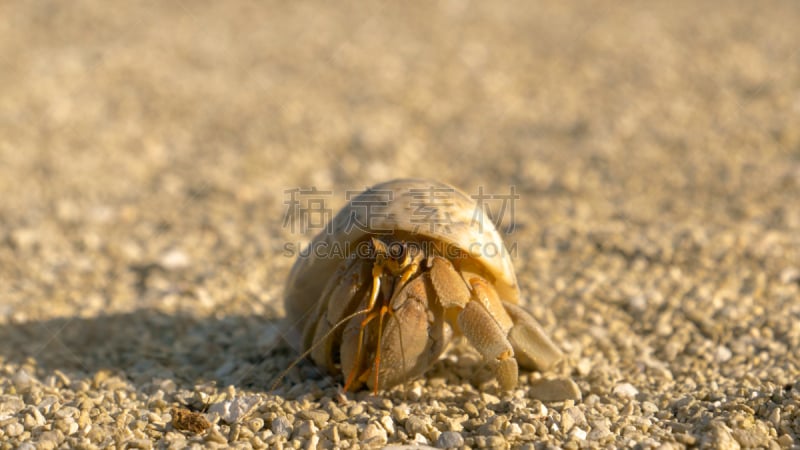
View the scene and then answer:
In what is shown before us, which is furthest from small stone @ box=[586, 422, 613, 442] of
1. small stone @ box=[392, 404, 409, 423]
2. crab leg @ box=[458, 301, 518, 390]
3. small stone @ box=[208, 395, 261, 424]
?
small stone @ box=[208, 395, 261, 424]

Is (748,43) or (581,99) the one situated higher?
(748,43)

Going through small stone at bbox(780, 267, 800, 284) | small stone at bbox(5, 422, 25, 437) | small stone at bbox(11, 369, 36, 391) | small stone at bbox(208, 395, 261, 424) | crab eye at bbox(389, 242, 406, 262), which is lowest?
small stone at bbox(5, 422, 25, 437)

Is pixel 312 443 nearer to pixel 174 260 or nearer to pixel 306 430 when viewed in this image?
pixel 306 430

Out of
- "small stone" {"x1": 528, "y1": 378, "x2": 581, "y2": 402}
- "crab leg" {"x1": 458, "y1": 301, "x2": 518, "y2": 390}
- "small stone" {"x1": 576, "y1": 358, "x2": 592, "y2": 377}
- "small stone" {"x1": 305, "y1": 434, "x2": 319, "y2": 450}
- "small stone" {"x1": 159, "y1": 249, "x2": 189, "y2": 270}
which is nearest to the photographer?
"small stone" {"x1": 305, "y1": 434, "x2": 319, "y2": 450}

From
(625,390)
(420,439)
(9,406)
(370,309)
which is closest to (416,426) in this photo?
(420,439)

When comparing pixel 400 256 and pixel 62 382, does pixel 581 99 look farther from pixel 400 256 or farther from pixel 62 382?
pixel 62 382

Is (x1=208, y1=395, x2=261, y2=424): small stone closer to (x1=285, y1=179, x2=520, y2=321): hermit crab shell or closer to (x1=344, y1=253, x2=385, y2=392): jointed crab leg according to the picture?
(x1=344, y1=253, x2=385, y2=392): jointed crab leg

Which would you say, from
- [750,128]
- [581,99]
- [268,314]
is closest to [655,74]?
[581,99]
